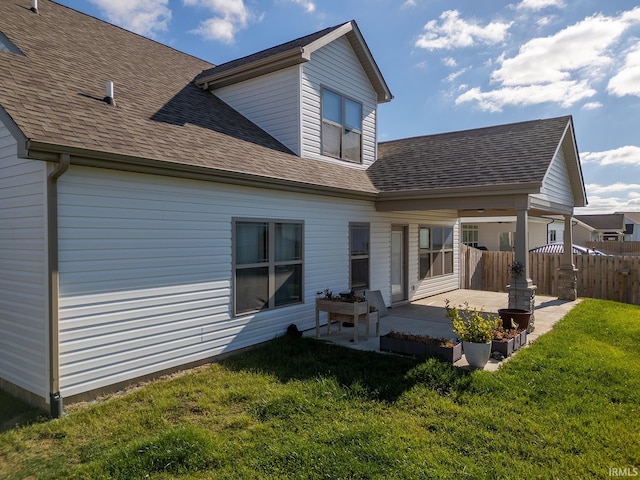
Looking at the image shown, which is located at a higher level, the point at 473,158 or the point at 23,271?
the point at 473,158

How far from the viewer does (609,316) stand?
9531 mm

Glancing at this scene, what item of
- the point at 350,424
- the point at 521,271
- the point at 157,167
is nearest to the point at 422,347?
the point at 350,424

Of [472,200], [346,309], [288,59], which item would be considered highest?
[288,59]

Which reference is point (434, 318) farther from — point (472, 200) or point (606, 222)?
point (606, 222)

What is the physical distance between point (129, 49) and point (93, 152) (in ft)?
19.4

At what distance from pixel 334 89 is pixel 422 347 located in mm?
6308

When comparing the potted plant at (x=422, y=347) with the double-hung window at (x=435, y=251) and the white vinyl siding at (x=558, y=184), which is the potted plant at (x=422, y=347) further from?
the double-hung window at (x=435, y=251)

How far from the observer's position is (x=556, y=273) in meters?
13.2

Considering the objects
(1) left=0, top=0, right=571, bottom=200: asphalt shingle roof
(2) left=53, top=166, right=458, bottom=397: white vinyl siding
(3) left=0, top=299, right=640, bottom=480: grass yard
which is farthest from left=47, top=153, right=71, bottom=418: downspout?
(1) left=0, top=0, right=571, bottom=200: asphalt shingle roof

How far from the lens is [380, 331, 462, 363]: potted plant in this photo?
19.8 feet

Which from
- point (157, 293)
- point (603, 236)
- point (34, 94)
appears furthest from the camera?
point (603, 236)

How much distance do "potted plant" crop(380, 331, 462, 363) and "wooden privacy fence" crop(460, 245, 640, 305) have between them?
7177 millimetres

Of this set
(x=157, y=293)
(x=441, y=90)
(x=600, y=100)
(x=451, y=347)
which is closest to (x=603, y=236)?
(x=600, y=100)

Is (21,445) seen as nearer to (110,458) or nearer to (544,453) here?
(110,458)
